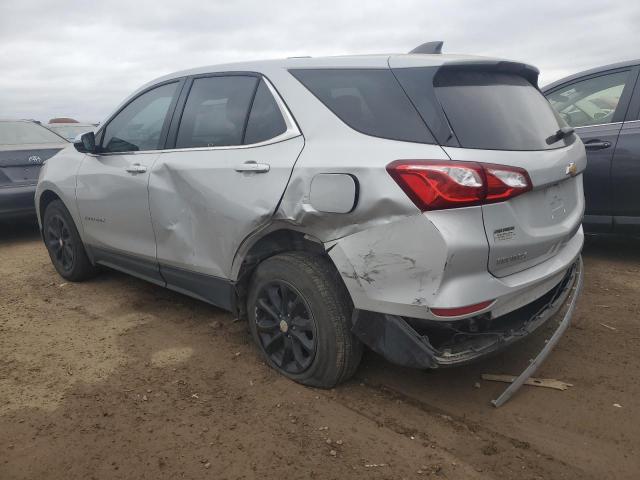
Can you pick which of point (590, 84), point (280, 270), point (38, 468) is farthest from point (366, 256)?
point (590, 84)

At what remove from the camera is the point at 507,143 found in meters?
2.59

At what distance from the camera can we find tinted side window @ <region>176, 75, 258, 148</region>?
10.6ft

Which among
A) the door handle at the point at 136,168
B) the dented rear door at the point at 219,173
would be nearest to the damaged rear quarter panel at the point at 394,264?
the dented rear door at the point at 219,173

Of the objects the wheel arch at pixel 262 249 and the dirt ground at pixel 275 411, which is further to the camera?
the wheel arch at pixel 262 249

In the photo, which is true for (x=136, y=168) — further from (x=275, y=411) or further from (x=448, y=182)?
(x=448, y=182)

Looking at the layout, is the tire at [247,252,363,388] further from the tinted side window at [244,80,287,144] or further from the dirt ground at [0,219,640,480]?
the tinted side window at [244,80,287,144]

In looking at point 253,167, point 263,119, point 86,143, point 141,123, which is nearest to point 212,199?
point 253,167

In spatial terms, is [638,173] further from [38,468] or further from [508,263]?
[38,468]

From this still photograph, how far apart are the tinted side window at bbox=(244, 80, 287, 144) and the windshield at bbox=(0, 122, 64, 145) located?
200 inches

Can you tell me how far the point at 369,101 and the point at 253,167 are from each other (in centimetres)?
70

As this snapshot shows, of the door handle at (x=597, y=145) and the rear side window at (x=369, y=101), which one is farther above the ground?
the rear side window at (x=369, y=101)

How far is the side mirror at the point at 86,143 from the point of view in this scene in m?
4.29

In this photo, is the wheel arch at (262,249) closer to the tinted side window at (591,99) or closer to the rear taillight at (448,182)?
the rear taillight at (448,182)

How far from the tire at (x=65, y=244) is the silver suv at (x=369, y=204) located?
1.44 metres
